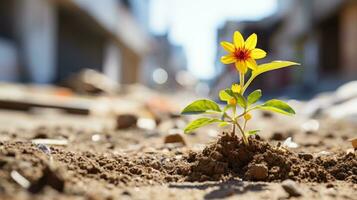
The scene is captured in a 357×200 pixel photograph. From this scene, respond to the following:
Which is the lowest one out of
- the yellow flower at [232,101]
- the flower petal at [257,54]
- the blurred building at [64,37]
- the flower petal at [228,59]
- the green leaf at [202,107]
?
the green leaf at [202,107]

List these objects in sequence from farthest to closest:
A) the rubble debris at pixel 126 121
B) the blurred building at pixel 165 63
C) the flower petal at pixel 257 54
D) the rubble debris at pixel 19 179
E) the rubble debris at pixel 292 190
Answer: the blurred building at pixel 165 63, the rubble debris at pixel 126 121, the flower petal at pixel 257 54, the rubble debris at pixel 292 190, the rubble debris at pixel 19 179

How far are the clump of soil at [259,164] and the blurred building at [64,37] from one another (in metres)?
6.46

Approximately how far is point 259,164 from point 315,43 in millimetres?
11986

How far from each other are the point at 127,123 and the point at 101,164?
70.7 inches

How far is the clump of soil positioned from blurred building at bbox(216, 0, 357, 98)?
7851mm

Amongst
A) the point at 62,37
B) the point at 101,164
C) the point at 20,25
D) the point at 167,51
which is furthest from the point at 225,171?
the point at 167,51

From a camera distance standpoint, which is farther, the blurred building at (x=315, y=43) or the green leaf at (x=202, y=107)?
the blurred building at (x=315, y=43)

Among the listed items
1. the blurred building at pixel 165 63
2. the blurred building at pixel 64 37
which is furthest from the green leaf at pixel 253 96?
the blurred building at pixel 165 63

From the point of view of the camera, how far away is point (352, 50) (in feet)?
30.0

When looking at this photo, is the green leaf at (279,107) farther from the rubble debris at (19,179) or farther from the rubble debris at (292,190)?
the rubble debris at (19,179)

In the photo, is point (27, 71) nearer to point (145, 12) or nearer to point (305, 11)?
point (305, 11)

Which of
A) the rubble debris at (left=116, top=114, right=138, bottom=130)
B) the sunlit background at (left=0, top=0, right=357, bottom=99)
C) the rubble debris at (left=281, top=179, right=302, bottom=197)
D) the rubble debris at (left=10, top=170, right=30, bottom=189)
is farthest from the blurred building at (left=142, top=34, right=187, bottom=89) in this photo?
the rubble debris at (left=10, top=170, right=30, bottom=189)

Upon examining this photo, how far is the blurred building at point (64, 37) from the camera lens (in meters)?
8.20

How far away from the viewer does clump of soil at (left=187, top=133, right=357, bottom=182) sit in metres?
1.30
